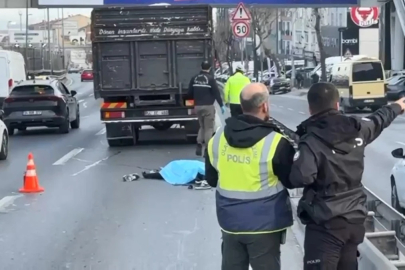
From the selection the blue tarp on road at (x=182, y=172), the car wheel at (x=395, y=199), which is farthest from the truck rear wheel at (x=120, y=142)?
the car wheel at (x=395, y=199)

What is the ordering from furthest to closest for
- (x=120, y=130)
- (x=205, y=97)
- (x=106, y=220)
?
(x=120, y=130) → (x=205, y=97) → (x=106, y=220)

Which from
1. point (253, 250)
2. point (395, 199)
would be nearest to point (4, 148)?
point (395, 199)

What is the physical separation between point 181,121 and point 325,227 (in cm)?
1497

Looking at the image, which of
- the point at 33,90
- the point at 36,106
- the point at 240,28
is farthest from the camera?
the point at 33,90

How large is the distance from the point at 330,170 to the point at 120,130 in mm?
15437

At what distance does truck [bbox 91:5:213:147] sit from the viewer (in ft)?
65.1

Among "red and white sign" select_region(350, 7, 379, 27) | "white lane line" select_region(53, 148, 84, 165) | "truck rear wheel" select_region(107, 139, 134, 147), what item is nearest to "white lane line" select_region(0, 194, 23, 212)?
"white lane line" select_region(53, 148, 84, 165)

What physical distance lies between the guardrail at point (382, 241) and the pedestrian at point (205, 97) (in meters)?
8.41

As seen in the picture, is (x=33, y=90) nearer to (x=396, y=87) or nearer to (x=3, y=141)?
(x=3, y=141)

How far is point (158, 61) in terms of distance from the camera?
20.0 meters

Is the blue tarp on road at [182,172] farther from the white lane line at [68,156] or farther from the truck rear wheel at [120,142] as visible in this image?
the truck rear wheel at [120,142]

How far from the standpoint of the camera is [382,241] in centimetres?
719

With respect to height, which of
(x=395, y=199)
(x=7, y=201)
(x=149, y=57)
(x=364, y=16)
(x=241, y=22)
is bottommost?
(x=7, y=201)

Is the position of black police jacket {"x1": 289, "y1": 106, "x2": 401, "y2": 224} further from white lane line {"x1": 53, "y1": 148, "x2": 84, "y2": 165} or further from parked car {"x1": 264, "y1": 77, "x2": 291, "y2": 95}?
parked car {"x1": 264, "y1": 77, "x2": 291, "y2": 95}
